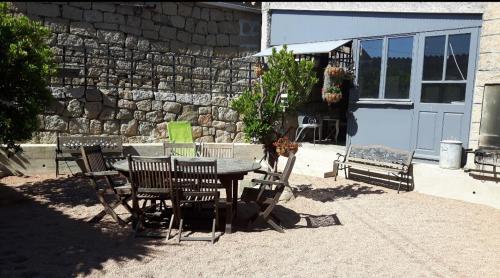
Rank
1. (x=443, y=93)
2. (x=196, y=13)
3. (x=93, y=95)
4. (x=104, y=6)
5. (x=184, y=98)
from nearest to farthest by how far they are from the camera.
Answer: (x=443, y=93) < (x=93, y=95) < (x=184, y=98) < (x=104, y=6) < (x=196, y=13)

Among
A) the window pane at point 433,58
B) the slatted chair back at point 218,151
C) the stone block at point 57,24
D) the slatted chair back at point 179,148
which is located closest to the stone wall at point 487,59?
the window pane at point 433,58

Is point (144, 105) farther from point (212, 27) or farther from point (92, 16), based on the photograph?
point (212, 27)

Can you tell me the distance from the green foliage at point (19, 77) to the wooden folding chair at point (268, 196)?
3113 mm

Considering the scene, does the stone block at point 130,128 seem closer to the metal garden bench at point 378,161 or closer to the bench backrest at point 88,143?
the bench backrest at point 88,143

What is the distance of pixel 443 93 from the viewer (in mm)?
7395

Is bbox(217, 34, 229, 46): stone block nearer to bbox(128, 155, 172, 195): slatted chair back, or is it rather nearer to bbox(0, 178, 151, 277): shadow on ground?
bbox(0, 178, 151, 277): shadow on ground

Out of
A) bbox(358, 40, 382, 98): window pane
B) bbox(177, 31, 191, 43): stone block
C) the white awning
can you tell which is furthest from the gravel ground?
bbox(177, 31, 191, 43): stone block

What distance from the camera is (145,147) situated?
26.8 feet

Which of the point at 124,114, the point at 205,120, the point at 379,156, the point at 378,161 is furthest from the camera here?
the point at 205,120

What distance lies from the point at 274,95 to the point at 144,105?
12.1 ft

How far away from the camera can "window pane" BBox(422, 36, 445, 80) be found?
24.3ft

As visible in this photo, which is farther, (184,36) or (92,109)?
(184,36)

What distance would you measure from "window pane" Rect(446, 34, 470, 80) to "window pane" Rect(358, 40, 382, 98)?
147 cm

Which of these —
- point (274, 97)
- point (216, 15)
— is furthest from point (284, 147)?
point (216, 15)
